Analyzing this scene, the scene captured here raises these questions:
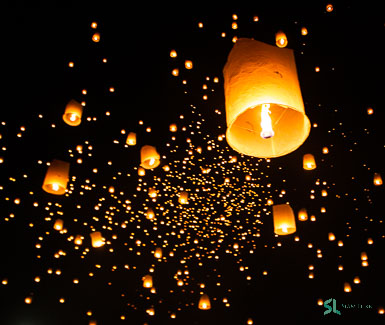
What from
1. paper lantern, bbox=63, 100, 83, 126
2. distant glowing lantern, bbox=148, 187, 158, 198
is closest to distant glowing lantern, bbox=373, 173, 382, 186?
distant glowing lantern, bbox=148, 187, 158, 198

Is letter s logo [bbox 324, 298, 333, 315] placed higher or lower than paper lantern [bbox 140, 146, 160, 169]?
lower

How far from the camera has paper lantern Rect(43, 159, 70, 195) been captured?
324 cm

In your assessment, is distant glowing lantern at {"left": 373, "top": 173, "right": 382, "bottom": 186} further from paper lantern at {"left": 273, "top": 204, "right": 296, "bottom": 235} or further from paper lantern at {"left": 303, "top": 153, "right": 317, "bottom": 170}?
paper lantern at {"left": 273, "top": 204, "right": 296, "bottom": 235}

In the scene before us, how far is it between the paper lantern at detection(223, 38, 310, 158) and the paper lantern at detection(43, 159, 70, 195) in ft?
6.25

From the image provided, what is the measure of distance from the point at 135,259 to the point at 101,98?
2859mm

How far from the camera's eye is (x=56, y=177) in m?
3.25

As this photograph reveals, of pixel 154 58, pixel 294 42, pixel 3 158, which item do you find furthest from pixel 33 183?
pixel 294 42

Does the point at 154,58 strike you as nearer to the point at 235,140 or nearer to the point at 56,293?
the point at 235,140

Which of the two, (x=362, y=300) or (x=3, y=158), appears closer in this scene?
(x=3, y=158)

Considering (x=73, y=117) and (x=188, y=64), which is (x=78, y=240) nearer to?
(x=73, y=117)

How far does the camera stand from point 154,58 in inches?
147

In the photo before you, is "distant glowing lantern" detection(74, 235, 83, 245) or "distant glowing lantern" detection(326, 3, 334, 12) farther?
"distant glowing lantern" detection(74, 235, 83, 245)

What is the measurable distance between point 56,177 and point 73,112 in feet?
1.86

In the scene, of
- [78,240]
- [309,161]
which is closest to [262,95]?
[309,161]
